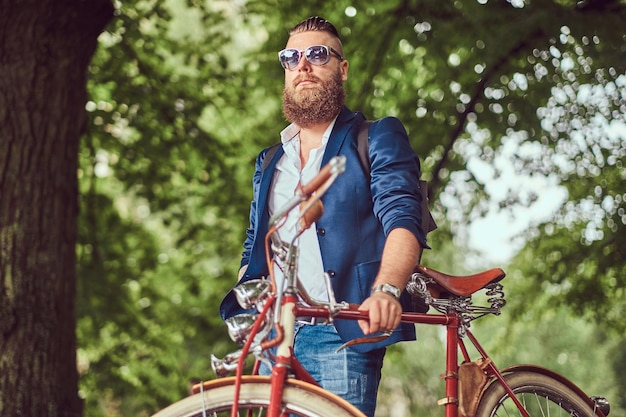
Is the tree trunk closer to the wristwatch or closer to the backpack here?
the backpack

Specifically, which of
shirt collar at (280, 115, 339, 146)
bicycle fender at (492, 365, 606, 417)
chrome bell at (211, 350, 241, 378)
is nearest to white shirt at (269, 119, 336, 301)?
shirt collar at (280, 115, 339, 146)

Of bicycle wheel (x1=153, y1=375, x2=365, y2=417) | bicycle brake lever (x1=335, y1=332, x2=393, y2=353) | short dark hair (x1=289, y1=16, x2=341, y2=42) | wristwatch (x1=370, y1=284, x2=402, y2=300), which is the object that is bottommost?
bicycle wheel (x1=153, y1=375, x2=365, y2=417)

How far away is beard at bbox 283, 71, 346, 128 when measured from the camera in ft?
10.7

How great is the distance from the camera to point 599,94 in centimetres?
746

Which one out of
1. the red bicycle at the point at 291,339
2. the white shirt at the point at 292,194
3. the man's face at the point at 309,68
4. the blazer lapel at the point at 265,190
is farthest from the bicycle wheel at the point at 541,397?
the man's face at the point at 309,68

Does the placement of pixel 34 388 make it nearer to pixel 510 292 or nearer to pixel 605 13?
pixel 605 13

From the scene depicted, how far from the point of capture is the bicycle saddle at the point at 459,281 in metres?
3.15

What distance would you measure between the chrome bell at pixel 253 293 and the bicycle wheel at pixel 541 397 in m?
1.16

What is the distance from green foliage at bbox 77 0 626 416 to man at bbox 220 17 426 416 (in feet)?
12.4

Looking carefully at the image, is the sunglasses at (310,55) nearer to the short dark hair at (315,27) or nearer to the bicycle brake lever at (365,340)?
the short dark hair at (315,27)

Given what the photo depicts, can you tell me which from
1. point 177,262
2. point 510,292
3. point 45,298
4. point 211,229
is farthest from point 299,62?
point 177,262

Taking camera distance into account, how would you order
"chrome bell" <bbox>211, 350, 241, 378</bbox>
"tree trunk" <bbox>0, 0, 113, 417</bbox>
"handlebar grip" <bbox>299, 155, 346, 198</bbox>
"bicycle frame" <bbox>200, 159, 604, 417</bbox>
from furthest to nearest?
1. "tree trunk" <bbox>0, 0, 113, 417</bbox>
2. "chrome bell" <bbox>211, 350, 241, 378</bbox>
3. "bicycle frame" <bbox>200, 159, 604, 417</bbox>
4. "handlebar grip" <bbox>299, 155, 346, 198</bbox>

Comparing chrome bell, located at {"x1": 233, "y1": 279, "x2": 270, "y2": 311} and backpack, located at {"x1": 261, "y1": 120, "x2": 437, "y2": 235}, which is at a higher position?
backpack, located at {"x1": 261, "y1": 120, "x2": 437, "y2": 235}

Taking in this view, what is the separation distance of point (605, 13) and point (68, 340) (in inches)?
173
